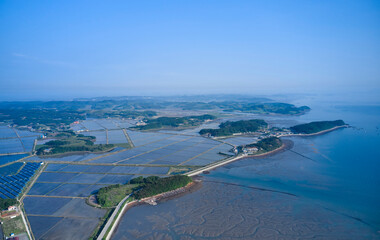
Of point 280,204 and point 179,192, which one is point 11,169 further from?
point 280,204

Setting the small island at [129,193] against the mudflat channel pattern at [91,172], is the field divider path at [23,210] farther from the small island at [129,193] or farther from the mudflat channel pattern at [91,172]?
the small island at [129,193]

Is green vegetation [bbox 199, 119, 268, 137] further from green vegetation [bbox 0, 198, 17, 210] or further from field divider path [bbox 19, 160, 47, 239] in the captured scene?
green vegetation [bbox 0, 198, 17, 210]

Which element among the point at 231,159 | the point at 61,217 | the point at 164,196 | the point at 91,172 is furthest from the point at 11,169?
the point at 231,159

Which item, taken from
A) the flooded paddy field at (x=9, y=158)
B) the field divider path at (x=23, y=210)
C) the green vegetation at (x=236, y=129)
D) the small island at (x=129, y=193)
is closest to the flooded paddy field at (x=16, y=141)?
the flooded paddy field at (x=9, y=158)

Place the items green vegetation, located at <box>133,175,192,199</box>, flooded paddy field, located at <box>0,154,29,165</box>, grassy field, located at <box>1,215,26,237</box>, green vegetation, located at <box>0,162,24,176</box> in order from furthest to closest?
flooded paddy field, located at <box>0,154,29,165</box> → green vegetation, located at <box>0,162,24,176</box> → green vegetation, located at <box>133,175,192,199</box> → grassy field, located at <box>1,215,26,237</box>

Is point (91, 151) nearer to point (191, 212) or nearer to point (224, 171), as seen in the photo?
point (224, 171)

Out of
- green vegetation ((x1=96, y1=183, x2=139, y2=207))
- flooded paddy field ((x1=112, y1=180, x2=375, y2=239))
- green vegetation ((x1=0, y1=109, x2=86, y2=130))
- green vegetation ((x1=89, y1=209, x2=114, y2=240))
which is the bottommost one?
flooded paddy field ((x1=112, y1=180, x2=375, y2=239))

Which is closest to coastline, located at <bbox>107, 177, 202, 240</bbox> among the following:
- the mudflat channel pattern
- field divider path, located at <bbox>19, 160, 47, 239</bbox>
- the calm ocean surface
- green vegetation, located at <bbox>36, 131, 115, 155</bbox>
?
the calm ocean surface
